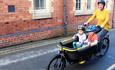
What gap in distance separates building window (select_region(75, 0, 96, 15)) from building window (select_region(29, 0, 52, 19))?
2.33m

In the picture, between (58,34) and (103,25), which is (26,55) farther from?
(58,34)

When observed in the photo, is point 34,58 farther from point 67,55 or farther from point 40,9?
point 40,9

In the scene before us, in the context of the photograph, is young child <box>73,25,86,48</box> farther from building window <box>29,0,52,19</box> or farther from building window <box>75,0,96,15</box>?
building window <box>75,0,96,15</box>

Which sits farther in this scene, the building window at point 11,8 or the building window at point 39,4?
the building window at point 39,4

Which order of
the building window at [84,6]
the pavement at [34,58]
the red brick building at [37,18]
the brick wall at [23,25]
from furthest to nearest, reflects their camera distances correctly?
the building window at [84,6]
the red brick building at [37,18]
the brick wall at [23,25]
the pavement at [34,58]

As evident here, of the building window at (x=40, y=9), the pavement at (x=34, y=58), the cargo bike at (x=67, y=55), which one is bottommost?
the pavement at (x=34, y=58)

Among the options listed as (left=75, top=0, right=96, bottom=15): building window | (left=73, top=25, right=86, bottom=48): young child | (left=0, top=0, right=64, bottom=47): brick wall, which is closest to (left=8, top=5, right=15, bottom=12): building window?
(left=0, top=0, right=64, bottom=47): brick wall

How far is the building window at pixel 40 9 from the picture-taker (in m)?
10.4

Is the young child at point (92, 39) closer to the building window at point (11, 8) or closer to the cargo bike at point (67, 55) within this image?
the cargo bike at point (67, 55)

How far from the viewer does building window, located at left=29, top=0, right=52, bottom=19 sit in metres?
10.4

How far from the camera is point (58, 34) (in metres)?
11.7

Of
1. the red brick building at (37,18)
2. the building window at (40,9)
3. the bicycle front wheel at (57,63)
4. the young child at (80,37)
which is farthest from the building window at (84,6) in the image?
the bicycle front wheel at (57,63)

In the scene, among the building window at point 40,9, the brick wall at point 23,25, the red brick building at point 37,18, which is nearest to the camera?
the brick wall at point 23,25

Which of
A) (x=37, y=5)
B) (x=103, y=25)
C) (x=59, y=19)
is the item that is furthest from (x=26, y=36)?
(x=103, y=25)
